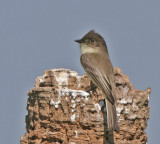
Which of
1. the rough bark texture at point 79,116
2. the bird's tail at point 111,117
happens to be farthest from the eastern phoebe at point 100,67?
the rough bark texture at point 79,116

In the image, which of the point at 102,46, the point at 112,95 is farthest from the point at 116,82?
the point at 102,46

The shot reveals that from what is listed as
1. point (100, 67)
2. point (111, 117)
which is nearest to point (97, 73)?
point (100, 67)

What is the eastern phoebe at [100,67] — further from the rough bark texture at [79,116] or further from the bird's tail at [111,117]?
the rough bark texture at [79,116]

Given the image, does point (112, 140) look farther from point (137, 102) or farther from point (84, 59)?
point (84, 59)

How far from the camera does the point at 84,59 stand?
392 inches

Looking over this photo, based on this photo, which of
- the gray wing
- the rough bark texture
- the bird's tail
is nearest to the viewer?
the bird's tail

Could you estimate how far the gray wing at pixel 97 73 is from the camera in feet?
26.0

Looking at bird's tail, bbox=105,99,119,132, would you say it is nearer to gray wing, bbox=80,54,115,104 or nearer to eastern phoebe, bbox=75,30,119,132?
eastern phoebe, bbox=75,30,119,132

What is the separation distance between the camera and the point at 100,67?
9344mm

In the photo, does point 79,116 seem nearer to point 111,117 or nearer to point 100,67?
point 111,117

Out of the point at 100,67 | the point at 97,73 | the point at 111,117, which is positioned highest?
the point at 100,67

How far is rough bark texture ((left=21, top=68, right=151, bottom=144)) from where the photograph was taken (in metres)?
6.70

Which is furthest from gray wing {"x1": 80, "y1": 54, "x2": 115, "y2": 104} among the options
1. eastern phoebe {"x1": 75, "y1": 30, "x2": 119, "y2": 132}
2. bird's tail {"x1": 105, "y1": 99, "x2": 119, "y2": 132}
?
bird's tail {"x1": 105, "y1": 99, "x2": 119, "y2": 132}

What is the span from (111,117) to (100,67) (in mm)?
2797
